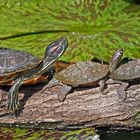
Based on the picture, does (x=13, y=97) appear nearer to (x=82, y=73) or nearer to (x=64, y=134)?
(x=64, y=134)

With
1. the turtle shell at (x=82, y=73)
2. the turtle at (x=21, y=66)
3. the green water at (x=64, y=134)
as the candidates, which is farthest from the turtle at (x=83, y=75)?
the green water at (x=64, y=134)

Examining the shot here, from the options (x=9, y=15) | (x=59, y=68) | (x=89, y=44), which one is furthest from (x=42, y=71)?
(x=9, y=15)

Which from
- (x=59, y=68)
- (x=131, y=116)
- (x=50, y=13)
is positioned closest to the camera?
(x=131, y=116)

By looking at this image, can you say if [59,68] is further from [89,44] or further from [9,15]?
[9,15]

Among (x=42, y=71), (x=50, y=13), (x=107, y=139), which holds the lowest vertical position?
(x=107, y=139)

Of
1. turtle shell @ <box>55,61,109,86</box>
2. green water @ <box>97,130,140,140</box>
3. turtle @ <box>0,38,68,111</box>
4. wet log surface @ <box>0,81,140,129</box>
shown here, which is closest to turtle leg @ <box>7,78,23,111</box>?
turtle @ <box>0,38,68,111</box>

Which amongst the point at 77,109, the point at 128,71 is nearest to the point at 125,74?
the point at 128,71
